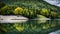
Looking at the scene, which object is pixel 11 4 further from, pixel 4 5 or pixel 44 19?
pixel 44 19

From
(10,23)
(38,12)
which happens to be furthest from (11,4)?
(38,12)

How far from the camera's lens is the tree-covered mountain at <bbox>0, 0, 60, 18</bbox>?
1.56 meters

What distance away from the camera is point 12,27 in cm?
155

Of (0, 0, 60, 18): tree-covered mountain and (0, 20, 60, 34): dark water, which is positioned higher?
(0, 0, 60, 18): tree-covered mountain

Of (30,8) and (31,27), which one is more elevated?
(30,8)

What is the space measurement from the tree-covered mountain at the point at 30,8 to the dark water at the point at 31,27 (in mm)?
84

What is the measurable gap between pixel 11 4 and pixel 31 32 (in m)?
0.40

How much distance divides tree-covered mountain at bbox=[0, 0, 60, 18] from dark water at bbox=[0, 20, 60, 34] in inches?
3.3

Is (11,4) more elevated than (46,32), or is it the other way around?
(11,4)

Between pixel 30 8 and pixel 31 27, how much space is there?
22cm

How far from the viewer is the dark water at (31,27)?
5.06ft

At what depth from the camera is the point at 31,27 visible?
5.10 feet

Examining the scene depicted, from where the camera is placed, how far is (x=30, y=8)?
158 cm

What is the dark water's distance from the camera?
5.06 feet
